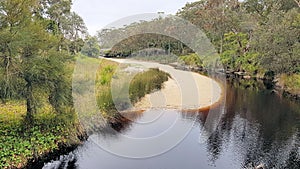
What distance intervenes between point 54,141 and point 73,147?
1.05 metres

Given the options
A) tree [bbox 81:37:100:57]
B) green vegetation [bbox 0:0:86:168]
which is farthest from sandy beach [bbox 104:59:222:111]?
green vegetation [bbox 0:0:86:168]

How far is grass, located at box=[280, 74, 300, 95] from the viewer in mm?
28505

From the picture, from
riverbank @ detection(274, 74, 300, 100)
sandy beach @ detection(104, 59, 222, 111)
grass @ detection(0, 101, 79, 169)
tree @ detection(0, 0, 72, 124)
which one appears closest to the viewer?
grass @ detection(0, 101, 79, 169)

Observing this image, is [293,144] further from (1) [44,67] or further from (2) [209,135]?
(1) [44,67]

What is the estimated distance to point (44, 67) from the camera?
1202cm

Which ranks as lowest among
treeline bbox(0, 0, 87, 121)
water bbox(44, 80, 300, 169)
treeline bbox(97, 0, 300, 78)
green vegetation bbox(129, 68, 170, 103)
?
water bbox(44, 80, 300, 169)

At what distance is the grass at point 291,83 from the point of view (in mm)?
28505

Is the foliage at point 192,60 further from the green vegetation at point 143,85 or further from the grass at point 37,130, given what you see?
the grass at point 37,130

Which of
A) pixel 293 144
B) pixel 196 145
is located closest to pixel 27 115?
pixel 196 145

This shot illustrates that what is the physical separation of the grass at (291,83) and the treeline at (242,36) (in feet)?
2.14

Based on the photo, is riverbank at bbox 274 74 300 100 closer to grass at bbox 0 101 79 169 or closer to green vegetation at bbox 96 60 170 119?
green vegetation at bbox 96 60 170 119

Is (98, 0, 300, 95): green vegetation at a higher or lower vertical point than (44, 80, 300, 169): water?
higher

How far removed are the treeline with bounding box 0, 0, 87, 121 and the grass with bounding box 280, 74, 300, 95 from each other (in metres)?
22.5

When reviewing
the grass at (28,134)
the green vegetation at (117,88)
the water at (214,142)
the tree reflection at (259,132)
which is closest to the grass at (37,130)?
the grass at (28,134)
